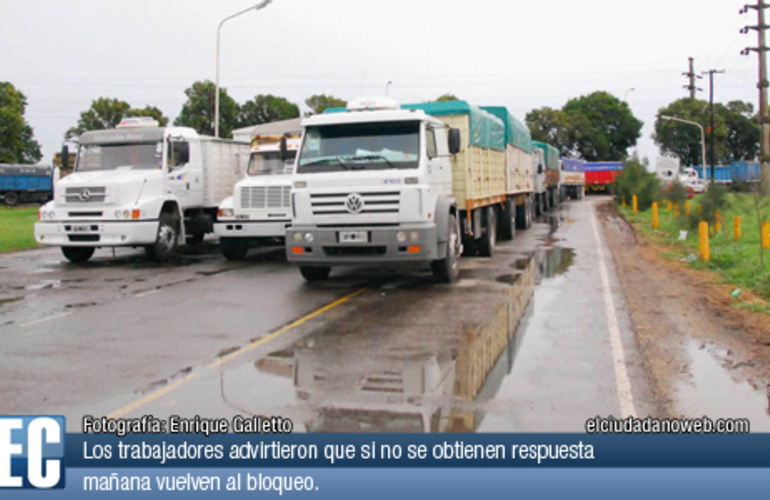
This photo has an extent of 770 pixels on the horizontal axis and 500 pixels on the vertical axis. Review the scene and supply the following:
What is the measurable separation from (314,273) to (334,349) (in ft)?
17.7

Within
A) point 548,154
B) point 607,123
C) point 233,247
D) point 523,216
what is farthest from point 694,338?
point 607,123

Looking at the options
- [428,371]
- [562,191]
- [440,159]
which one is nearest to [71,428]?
[428,371]

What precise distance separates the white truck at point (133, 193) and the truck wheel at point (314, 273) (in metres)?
4.58

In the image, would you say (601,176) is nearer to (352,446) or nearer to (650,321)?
(650,321)

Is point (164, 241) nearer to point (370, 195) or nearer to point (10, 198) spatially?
point (370, 195)

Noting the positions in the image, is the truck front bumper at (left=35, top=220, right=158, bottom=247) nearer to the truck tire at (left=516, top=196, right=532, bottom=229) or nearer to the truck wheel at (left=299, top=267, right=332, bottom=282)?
the truck wheel at (left=299, top=267, right=332, bottom=282)

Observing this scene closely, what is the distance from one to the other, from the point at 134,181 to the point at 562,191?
40.6 metres

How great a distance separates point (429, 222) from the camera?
38.5ft

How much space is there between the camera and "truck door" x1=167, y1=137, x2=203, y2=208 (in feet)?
55.9

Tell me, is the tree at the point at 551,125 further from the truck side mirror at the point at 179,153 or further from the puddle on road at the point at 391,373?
the puddle on road at the point at 391,373

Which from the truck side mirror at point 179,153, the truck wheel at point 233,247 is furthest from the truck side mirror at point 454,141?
the truck side mirror at point 179,153

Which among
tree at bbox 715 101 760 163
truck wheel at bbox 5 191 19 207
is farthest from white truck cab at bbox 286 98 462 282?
tree at bbox 715 101 760 163

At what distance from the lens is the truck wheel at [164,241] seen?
54.3 feet

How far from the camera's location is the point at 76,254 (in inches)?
677
